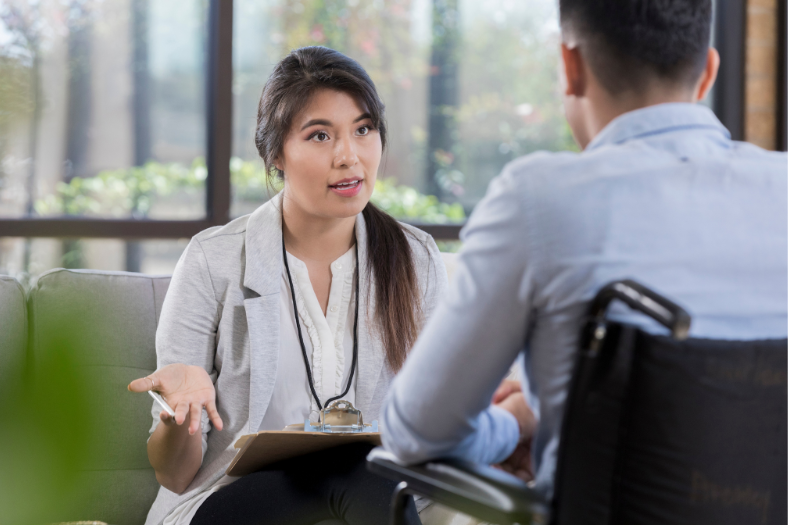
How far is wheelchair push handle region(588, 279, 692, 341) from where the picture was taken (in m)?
0.60

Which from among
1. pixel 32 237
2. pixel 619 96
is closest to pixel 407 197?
pixel 32 237

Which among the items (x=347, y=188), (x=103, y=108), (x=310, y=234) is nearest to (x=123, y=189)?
(x=103, y=108)

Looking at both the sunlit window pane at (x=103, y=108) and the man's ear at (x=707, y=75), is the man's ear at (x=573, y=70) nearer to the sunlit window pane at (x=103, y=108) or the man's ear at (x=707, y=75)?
the man's ear at (x=707, y=75)

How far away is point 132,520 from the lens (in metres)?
1.66

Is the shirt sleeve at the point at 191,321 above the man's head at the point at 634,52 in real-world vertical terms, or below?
below

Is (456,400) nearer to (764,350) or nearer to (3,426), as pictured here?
(764,350)

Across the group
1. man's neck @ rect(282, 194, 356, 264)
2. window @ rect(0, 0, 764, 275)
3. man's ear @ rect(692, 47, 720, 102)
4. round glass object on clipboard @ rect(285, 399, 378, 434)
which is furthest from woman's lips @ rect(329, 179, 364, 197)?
window @ rect(0, 0, 764, 275)

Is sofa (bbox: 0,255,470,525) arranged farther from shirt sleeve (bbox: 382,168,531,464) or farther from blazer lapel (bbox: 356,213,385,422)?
shirt sleeve (bbox: 382,168,531,464)

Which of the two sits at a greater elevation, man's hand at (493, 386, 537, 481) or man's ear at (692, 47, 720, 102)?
man's ear at (692, 47, 720, 102)

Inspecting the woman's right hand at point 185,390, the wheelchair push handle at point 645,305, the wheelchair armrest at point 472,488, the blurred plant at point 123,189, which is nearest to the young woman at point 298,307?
the woman's right hand at point 185,390

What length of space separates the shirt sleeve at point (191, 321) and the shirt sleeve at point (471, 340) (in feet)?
2.45

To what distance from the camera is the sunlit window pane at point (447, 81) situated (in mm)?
2902

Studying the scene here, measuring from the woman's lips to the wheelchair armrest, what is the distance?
782 millimetres

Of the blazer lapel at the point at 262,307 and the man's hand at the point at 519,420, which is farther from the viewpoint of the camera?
the blazer lapel at the point at 262,307
